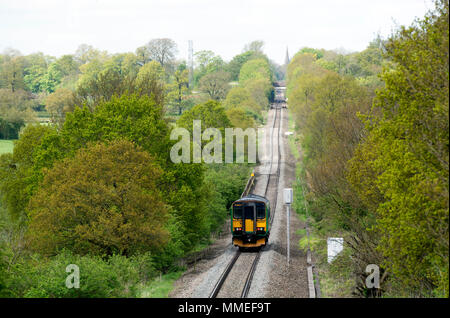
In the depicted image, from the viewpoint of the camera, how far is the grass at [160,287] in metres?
18.8

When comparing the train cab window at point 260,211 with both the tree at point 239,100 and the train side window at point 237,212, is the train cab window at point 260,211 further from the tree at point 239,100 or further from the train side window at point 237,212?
the tree at point 239,100

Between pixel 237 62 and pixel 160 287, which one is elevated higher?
pixel 237 62

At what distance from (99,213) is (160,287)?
5.39 meters

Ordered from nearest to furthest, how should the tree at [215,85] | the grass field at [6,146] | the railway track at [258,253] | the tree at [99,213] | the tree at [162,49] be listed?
the railway track at [258,253], the tree at [99,213], the grass field at [6,146], the tree at [215,85], the tree at [162,49]

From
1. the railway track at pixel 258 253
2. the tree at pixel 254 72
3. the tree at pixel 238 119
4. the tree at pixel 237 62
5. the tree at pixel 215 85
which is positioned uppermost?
the tree at pixel 237 62

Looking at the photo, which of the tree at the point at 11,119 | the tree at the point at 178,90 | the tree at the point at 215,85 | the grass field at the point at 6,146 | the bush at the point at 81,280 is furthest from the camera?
the tree at the point at 215,85

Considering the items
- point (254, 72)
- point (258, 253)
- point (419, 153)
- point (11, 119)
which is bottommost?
point (258, 253)

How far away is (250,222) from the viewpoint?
27.3 metres

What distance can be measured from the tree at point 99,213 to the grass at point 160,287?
1.65 m

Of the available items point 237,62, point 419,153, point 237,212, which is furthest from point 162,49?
point 419,153

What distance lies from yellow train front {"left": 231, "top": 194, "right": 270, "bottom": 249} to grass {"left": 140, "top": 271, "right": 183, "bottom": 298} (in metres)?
5.15

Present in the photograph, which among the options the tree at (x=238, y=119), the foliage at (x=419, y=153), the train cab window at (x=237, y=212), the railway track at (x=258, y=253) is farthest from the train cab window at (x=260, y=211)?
the tree at (x=238, y=119)

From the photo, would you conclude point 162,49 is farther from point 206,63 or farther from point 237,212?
point 237,212

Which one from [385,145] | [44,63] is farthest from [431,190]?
[44,63]
